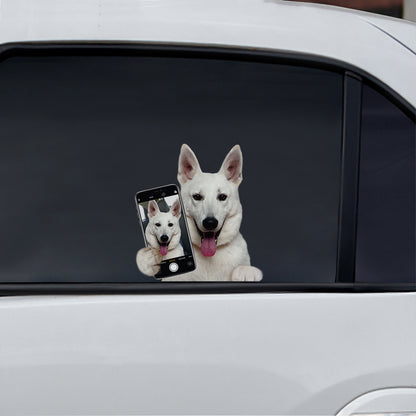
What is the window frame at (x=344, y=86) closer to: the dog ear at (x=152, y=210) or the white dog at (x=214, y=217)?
the white dog at (x=214, y=217)

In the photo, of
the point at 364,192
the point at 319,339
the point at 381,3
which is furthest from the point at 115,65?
the point at 381,3

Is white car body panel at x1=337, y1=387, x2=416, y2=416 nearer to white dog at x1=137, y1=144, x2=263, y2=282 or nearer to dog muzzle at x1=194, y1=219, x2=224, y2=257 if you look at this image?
white dog at x1=137, y1=144, x2=263, y2=282

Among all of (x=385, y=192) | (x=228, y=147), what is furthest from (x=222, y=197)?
(x=385, y=192)

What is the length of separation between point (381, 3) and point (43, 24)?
446 cm

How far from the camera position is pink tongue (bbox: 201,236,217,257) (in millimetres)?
1733

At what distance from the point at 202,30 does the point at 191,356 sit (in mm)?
855

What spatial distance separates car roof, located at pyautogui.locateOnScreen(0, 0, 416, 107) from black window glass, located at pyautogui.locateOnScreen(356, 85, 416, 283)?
3.3 inches

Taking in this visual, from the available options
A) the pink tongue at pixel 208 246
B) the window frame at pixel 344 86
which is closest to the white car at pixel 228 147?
the window frame at pixel 344 86

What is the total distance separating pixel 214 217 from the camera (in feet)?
5.73

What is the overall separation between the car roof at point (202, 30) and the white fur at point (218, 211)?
1.00 feet

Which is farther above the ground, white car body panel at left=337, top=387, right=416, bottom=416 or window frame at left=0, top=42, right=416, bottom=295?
window frame at left=0, top=42, right=416, bottom=295

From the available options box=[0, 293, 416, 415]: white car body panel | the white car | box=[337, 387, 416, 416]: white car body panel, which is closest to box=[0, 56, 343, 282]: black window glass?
the white car

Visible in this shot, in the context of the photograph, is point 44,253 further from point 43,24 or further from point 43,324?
point 43,24

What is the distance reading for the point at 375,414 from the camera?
1.57 m
